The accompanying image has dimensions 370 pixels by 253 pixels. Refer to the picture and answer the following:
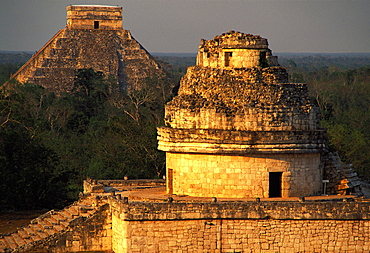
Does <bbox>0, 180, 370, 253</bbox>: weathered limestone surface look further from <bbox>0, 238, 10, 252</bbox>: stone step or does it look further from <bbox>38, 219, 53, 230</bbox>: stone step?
<bbox>0, 238, 10, 252</bbox>: stone step

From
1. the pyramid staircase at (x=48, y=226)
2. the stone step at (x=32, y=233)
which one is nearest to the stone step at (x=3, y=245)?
the pyramid staircase at (x=48, y=226)

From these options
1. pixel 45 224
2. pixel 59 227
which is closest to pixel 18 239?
→ pixel 45 224

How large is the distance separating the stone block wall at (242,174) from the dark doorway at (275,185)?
0.21m

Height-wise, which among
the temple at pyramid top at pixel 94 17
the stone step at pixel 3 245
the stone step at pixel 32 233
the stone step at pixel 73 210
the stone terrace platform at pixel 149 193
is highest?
the temple at pyramid top at pixel 94 17

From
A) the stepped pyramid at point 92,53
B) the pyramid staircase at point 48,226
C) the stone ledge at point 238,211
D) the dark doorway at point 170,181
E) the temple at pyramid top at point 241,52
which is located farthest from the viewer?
the stepped pyramid at point 92,53

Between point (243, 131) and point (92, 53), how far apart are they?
227 feet

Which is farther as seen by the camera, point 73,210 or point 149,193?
point 149,193

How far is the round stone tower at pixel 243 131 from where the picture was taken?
19.9 meters

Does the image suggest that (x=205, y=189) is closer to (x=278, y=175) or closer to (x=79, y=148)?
(x=278, y=175)

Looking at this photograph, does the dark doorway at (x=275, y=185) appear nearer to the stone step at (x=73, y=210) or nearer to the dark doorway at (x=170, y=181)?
the dark doorway at (x=170, y=181)

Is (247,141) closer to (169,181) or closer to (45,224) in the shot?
(169,181)

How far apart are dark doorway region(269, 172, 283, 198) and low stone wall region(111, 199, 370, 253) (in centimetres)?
170

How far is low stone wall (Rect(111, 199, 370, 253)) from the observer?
1852 centimetres

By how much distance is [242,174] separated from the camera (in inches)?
784
